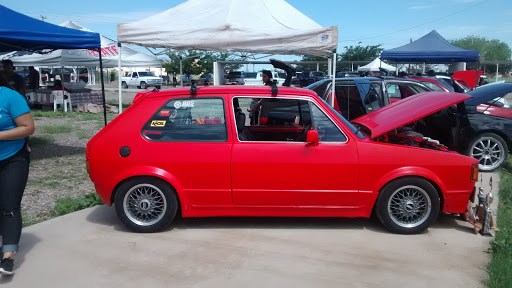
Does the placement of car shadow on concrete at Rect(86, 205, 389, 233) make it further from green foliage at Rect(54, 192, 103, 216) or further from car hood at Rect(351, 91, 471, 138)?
car hood at Rect(351, 91, 471, 138)

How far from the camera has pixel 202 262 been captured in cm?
408

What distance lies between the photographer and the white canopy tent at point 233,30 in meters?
8.70

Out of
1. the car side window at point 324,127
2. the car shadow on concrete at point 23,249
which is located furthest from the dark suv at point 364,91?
the car shadow on concrete at point 23,249

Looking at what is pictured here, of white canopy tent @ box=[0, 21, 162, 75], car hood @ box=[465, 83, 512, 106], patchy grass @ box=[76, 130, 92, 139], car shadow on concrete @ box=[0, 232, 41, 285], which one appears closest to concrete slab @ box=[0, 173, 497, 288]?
car shadow on concrete @ box=[0, 232, 41, 285]

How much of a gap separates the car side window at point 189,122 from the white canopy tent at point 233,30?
14.4 ft

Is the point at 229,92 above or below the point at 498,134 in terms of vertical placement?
above

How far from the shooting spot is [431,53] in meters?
17.7

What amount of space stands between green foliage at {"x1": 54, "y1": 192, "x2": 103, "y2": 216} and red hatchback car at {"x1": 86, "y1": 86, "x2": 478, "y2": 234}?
112 cm

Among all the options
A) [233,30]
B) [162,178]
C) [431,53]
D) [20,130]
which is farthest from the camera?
[431,53]

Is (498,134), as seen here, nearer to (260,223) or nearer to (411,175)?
(411,175)

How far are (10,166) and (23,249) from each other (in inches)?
42.8

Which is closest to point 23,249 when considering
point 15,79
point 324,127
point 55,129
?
point 324,127

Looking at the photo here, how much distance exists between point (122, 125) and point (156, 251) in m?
1.40

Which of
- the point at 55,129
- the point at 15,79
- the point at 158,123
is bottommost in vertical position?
the point at 55,129
